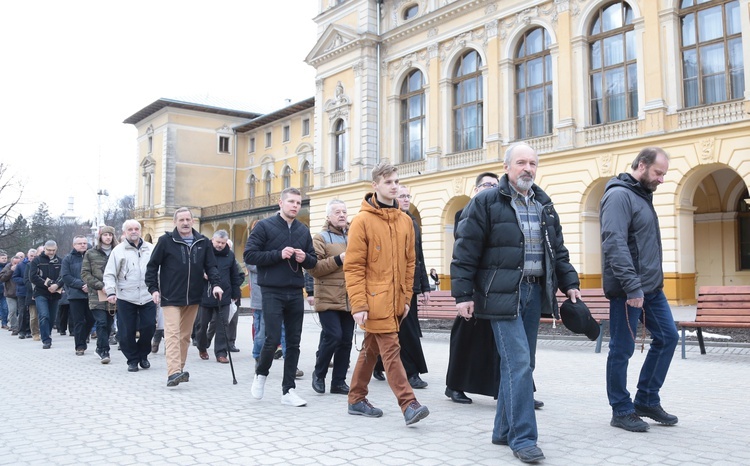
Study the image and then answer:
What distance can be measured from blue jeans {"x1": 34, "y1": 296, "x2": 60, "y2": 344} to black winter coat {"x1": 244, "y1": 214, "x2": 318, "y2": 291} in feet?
27.1

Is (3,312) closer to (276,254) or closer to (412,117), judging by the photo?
(276,254)

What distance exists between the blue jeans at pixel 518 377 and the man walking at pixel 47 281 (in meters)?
11.4

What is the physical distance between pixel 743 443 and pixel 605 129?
66.6 ft

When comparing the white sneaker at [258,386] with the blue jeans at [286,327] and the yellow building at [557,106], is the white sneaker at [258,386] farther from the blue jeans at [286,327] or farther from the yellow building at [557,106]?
the yellow building at [557,106]

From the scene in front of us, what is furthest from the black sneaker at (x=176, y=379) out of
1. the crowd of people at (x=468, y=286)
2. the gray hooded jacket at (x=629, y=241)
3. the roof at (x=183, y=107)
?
the roof at (x=183, y=107)

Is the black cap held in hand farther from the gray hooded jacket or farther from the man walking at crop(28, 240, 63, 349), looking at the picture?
the man walking at crop(28, 240, 63, 349)

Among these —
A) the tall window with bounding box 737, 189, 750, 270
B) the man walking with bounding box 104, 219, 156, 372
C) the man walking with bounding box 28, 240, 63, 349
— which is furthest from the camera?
the tall window with bounding box 737, 189, 750, 270

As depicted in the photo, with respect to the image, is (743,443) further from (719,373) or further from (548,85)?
(548,85)

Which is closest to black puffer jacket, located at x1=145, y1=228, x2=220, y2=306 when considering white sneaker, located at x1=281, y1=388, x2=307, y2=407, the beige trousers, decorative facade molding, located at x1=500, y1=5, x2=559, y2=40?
the beige trousers

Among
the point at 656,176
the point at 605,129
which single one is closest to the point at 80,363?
the point at 656,176

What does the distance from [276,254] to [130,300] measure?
3617 mm

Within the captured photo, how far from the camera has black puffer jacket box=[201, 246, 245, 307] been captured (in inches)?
Result: 412

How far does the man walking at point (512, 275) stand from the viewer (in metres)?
4.43

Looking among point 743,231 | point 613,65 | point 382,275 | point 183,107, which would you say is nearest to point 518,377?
point 382,275
